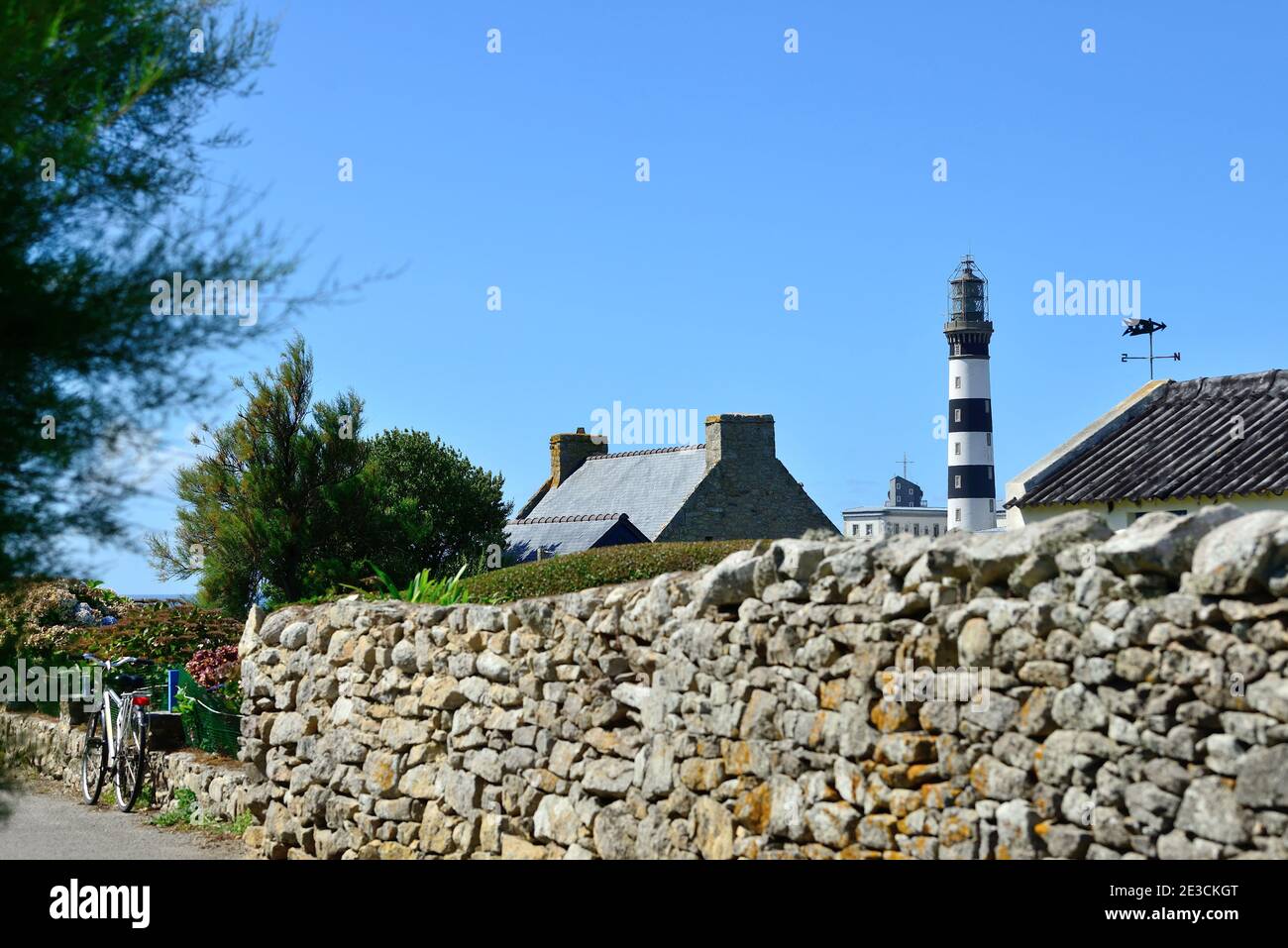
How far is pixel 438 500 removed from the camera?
35.8 m

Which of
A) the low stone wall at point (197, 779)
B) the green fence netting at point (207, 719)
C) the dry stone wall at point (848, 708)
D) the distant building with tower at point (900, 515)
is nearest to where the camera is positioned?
the dry stone wall at point (848, 708)

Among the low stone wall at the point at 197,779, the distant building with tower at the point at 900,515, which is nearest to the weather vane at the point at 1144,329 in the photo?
the low stone wall at the point at 197,779

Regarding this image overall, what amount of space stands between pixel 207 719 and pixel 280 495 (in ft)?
50.8

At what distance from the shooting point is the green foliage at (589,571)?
12.5m

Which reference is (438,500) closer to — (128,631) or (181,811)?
(128,631)

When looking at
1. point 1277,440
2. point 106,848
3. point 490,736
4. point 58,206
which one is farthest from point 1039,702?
point 1277,440

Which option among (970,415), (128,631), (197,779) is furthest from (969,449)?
(197,779)

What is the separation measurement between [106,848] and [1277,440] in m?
15.1

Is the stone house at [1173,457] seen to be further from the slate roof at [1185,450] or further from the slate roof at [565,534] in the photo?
the slate roof at [565,534]

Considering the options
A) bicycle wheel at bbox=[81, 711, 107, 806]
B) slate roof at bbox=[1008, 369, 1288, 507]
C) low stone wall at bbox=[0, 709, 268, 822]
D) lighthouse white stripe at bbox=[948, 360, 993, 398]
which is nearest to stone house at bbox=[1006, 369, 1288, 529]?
slate roof at bbox=[1008, 369, 1288, 507]

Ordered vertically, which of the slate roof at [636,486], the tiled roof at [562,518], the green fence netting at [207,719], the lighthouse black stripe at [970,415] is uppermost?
the lighthouse black stripe at [970,415]

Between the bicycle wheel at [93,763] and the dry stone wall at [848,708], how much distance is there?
4.38m

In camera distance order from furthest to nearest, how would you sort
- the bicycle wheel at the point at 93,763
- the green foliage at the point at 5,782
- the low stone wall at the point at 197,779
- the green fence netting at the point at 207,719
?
the bicycle wheel at the point at 93,763 < the green fence netting at the point at 207,719 < the low stone wall at the point at 197,779 < the green foliage at the point at 5,782
